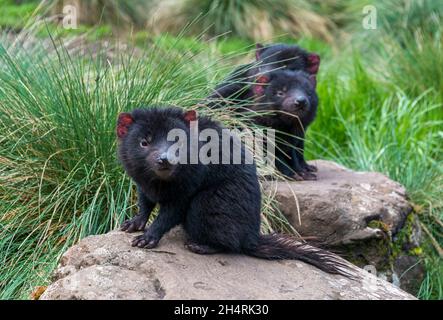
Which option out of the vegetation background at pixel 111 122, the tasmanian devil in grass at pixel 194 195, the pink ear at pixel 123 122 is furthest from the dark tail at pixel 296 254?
the pink ear at pixel 123 122

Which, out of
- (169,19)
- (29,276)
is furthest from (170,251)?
(169,19)

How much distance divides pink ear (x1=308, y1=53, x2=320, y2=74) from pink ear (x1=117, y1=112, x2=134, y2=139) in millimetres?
2845

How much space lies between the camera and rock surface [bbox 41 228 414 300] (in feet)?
11.6

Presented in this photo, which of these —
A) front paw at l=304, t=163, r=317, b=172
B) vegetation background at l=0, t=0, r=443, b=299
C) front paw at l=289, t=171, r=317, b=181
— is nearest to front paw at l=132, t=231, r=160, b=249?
vegetation background at l=0, t=0, r=443, b=299

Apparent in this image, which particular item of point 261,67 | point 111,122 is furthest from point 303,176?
point 111,122

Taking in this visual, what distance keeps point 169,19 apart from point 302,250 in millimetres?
8683

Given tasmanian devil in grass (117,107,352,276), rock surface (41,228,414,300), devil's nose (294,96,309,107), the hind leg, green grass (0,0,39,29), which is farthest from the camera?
green grass (0,0,39,29)

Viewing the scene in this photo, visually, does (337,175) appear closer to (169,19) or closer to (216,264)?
(216,264)

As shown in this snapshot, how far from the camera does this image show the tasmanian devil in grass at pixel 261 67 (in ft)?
18.1

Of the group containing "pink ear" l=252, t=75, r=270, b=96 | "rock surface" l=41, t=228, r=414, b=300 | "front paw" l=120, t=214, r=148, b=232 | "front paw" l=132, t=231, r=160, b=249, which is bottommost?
"rock surface" l=41, t=228, r=414, b=300

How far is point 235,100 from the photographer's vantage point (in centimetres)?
559

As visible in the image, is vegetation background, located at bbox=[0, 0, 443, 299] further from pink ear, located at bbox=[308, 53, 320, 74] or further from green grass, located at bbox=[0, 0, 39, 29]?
pink ear, located at bbox=[308, 53, 320, 74]

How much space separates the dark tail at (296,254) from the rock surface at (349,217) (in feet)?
2.90
